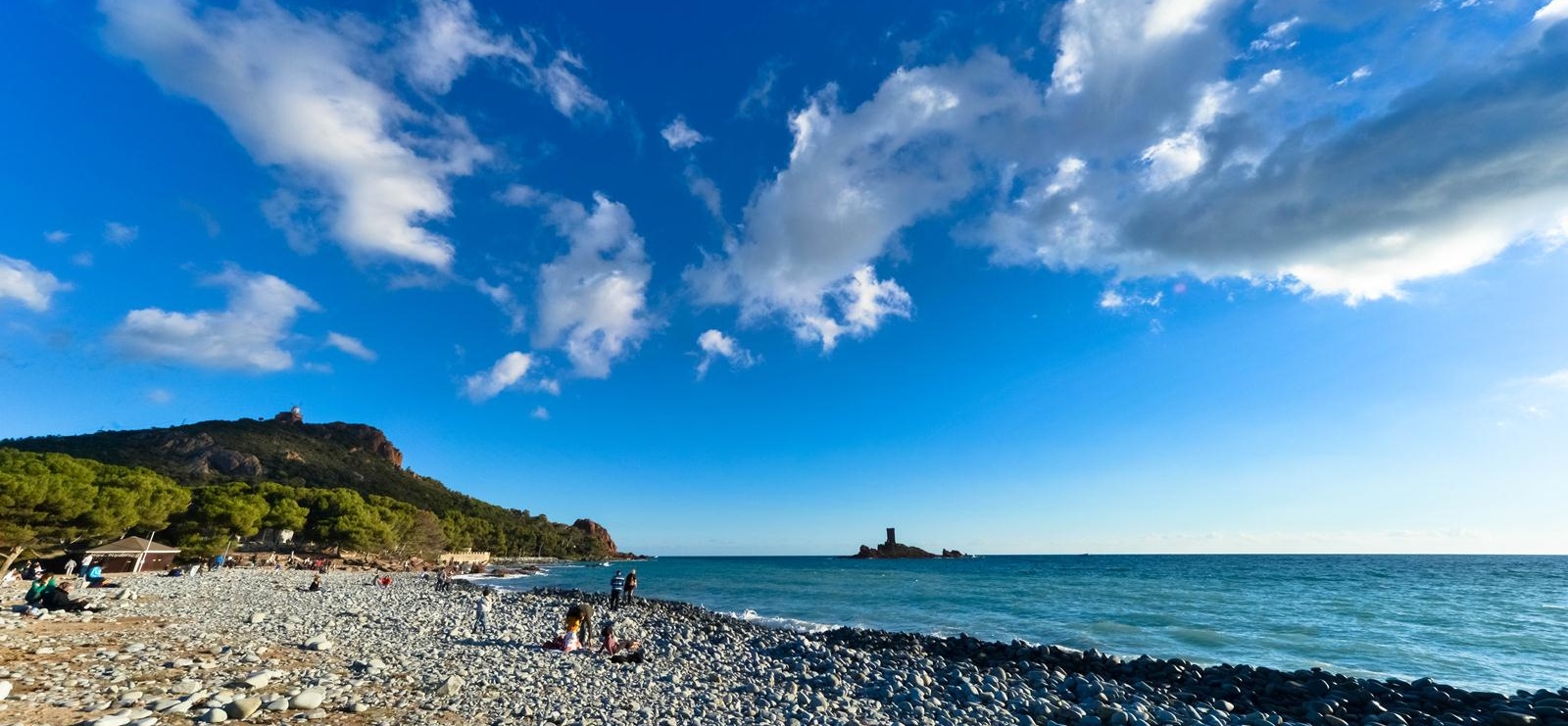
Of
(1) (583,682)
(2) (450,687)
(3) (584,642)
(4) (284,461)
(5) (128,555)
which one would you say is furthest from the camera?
(4) (284,461)

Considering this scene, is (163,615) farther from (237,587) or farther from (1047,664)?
(1047,664)

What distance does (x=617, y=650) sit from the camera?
15.9 metres

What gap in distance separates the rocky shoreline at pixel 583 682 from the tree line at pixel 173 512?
11139mm

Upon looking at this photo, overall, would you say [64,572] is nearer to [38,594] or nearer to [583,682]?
[38,594]

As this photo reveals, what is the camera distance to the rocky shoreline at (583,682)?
8.69 metres

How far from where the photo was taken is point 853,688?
46.0ft

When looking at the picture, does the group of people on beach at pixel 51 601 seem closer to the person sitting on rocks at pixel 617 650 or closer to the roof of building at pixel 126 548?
the person sitting on rocks at pixel 617 650

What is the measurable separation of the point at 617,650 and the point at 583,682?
14.0 feet

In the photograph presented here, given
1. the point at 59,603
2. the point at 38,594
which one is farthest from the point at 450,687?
the point at 38,594

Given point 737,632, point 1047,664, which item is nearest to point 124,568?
point 737,632

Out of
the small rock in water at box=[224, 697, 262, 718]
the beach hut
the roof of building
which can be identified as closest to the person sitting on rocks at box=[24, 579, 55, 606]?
the small rock in water at box=[224, 697, 262, 718]

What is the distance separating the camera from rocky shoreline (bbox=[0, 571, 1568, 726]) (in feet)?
28.5

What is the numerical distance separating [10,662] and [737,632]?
18505mm

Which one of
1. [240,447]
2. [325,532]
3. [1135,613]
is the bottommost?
[1135,613]
